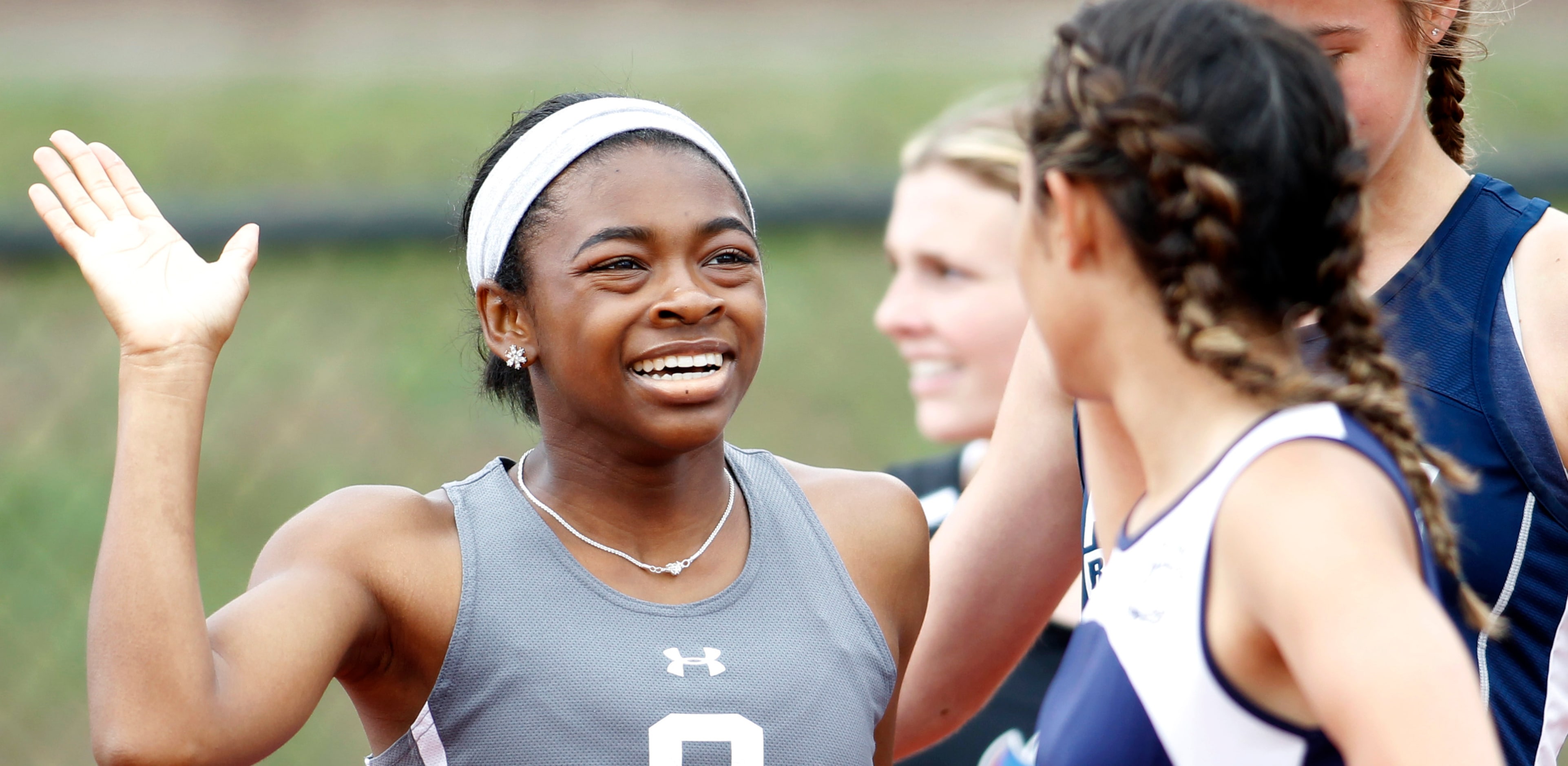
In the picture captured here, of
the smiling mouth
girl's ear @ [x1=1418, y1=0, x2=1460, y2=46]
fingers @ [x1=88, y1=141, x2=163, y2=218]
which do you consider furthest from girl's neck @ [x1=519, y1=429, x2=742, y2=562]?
girl's ear @ [x1=1418, y1=0, x2=1460, y2=46]

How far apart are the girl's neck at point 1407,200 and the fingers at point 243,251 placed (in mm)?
1500

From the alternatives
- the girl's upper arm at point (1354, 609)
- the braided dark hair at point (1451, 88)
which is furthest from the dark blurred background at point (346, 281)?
the girl's upper arm at point (1354, 609)

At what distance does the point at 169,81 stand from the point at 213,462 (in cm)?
745

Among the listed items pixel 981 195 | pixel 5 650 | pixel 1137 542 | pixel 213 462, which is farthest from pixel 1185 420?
pixel 213 462

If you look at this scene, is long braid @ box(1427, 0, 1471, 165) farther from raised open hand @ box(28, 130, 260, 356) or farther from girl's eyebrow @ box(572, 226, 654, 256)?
raised open hand @ box(28, 130, 260, 356)

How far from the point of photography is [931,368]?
4.27 metres

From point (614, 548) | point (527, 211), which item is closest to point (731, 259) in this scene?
point (527, 211)

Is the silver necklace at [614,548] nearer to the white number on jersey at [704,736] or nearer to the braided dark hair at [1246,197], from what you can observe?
the white number on jersey at [704,736]

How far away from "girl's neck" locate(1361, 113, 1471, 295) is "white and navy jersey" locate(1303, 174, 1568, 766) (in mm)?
26

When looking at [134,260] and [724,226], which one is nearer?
[134,260]

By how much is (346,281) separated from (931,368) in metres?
2.45

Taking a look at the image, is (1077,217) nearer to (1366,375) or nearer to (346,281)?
(1366,375)

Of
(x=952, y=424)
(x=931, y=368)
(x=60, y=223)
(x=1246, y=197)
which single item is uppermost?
(x=1246, y=197)

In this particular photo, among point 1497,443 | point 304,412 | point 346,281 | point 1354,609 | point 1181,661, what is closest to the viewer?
point 1354,609
